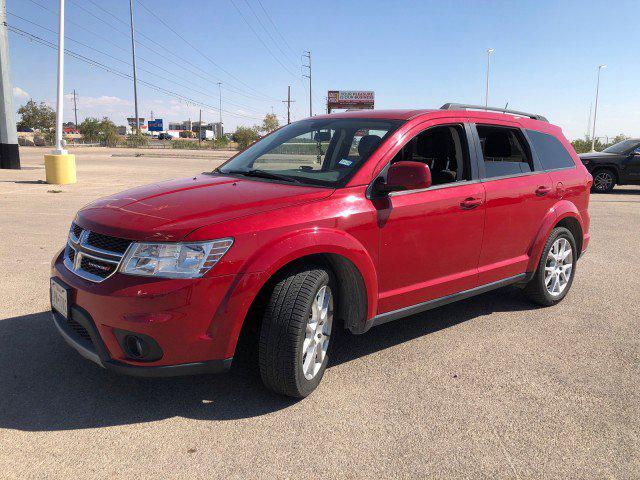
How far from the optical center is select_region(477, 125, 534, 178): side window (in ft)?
14.0

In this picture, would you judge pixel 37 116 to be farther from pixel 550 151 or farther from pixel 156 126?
pixel 550 151

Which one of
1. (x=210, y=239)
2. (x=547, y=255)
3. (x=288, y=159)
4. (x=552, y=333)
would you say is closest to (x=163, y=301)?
(x=210, y=239)

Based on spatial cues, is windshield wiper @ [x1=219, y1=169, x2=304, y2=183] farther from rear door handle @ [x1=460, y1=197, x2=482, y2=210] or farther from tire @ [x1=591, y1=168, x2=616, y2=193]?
tire @ [x1=591, y1=168, x2=616, y2=193]

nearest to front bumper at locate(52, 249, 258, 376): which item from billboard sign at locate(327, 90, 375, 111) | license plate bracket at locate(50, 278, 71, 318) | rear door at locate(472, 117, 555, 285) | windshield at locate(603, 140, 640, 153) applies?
license plate bracket at locate(50, 278, 71, 318)

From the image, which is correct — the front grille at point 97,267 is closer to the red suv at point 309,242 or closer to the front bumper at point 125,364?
the red suv at point 309,242

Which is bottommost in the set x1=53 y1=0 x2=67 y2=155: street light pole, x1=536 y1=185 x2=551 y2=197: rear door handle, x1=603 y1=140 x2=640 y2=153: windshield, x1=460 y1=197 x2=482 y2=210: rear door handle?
x1=460 y1=197 x2=482 y2=210: rear door handle

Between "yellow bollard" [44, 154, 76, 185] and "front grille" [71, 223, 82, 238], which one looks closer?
"front grille" [71, 223, 82, 238]

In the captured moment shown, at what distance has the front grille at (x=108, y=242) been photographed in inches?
110

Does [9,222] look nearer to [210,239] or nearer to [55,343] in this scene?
[55,343]

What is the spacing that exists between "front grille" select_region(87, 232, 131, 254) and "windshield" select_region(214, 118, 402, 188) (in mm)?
1201

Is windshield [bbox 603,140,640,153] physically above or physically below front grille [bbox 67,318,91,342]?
above

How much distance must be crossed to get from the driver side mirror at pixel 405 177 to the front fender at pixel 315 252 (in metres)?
0.43

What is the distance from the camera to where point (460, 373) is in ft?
11.6

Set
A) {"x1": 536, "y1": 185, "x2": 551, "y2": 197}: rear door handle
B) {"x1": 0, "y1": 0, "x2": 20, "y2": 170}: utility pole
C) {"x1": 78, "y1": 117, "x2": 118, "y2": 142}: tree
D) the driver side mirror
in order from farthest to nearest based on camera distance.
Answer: {"x1": 78, "y1": 117, "x2": 118, "y2": 142}: tree < {"x1": 0, "y1": 0, "x2": 20, "y2": 170}: utility pole < {"x1": 536, "y1": 185, "x2": 551, "y2": 197}: rear door handle < the driver side mirror
